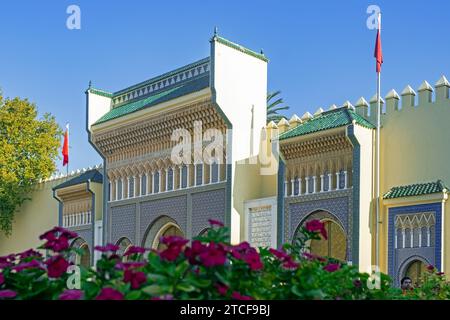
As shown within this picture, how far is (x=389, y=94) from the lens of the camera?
19.0 meters

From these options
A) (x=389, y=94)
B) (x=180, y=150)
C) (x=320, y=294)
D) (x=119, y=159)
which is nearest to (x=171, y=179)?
(x=180, y=150)

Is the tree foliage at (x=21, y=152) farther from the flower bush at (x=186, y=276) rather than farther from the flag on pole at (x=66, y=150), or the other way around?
the flower bush at (x=186, y=276)

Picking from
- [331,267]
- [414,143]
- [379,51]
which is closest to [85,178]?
[379,51]

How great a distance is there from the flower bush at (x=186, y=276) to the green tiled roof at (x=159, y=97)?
17.8 meters

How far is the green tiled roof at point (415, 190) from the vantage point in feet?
56.2

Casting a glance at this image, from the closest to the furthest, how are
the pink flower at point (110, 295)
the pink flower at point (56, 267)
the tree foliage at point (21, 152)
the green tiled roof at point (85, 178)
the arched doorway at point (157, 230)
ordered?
the pink flower at point (110, 295) → the pink flower at point (56, 267) → the arched doorway at point (157, 230) → the green tiled roof at point (85, 178) → the tree foliage at point (21, 152)

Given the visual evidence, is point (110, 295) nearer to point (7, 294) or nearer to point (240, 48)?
Result: point (7, 294)

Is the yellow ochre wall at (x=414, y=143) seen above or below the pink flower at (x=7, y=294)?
above

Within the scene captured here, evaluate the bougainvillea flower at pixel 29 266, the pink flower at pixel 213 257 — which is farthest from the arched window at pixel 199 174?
the pink flower at pixel 213 257

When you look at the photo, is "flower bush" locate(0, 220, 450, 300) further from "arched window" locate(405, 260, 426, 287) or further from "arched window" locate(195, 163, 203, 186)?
"arched window" locate(195, 163, 203, 186)

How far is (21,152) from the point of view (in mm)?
31484

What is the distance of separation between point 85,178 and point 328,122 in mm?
12125

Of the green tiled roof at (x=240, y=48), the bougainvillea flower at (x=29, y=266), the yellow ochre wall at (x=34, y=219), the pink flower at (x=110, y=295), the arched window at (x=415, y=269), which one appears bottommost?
the arched window at (x=415, y=269)
